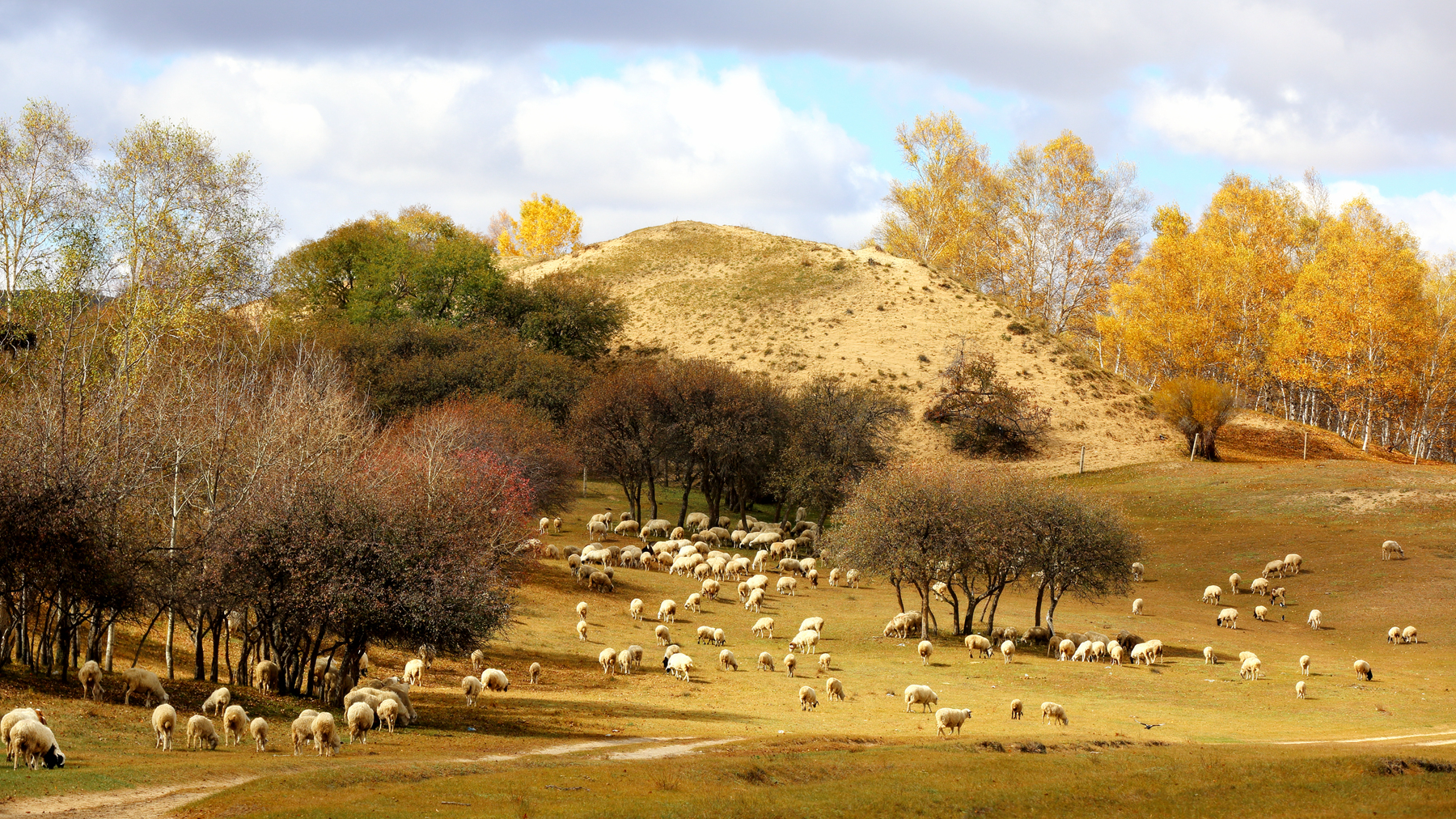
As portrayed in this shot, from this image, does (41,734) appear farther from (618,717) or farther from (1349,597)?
(1349,597)

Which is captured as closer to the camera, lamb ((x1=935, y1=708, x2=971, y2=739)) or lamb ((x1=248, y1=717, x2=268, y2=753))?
lamb ((x1=248, y1=717, x2=268, y2=753))

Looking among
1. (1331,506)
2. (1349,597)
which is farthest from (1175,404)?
(1349,597)

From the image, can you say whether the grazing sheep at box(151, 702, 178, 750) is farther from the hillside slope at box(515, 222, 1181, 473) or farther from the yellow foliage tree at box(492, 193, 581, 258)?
the yellow foliage tree at box(492, 193, 581, 258)

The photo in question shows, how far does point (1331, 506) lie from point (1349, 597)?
49.0 ft

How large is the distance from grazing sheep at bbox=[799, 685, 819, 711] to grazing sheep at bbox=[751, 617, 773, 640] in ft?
36.9

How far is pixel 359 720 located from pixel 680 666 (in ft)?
44.7

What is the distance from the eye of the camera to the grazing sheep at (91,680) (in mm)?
22469

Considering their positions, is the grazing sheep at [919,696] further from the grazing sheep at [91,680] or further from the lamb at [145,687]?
the grazing sheep at [91,680]

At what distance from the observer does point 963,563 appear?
42.4 metres

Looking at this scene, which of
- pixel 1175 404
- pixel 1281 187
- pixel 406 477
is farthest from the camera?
pixel 1281 187

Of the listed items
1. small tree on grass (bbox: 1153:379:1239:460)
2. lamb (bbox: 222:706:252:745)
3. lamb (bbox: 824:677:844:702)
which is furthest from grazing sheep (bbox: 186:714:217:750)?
small tree on grass (bbox: 1153:379:1239:460)

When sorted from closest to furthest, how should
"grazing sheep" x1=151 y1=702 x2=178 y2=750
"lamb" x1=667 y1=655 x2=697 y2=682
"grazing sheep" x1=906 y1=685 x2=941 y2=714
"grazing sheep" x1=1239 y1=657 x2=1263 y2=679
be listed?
"grazing sheep" x1=151 y1=702 x2=178 y2=750, "grazing sheep" x1=906 y1=685 x2=941 y2=714, "lamb" x1=667 y1=655 x2=697 y2=682, "grazing sheep" x1=1239 y1=657 x2=1263 y2=679

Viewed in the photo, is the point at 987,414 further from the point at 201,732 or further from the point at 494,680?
the point at 201,732

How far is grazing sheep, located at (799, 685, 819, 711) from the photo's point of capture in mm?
30125
